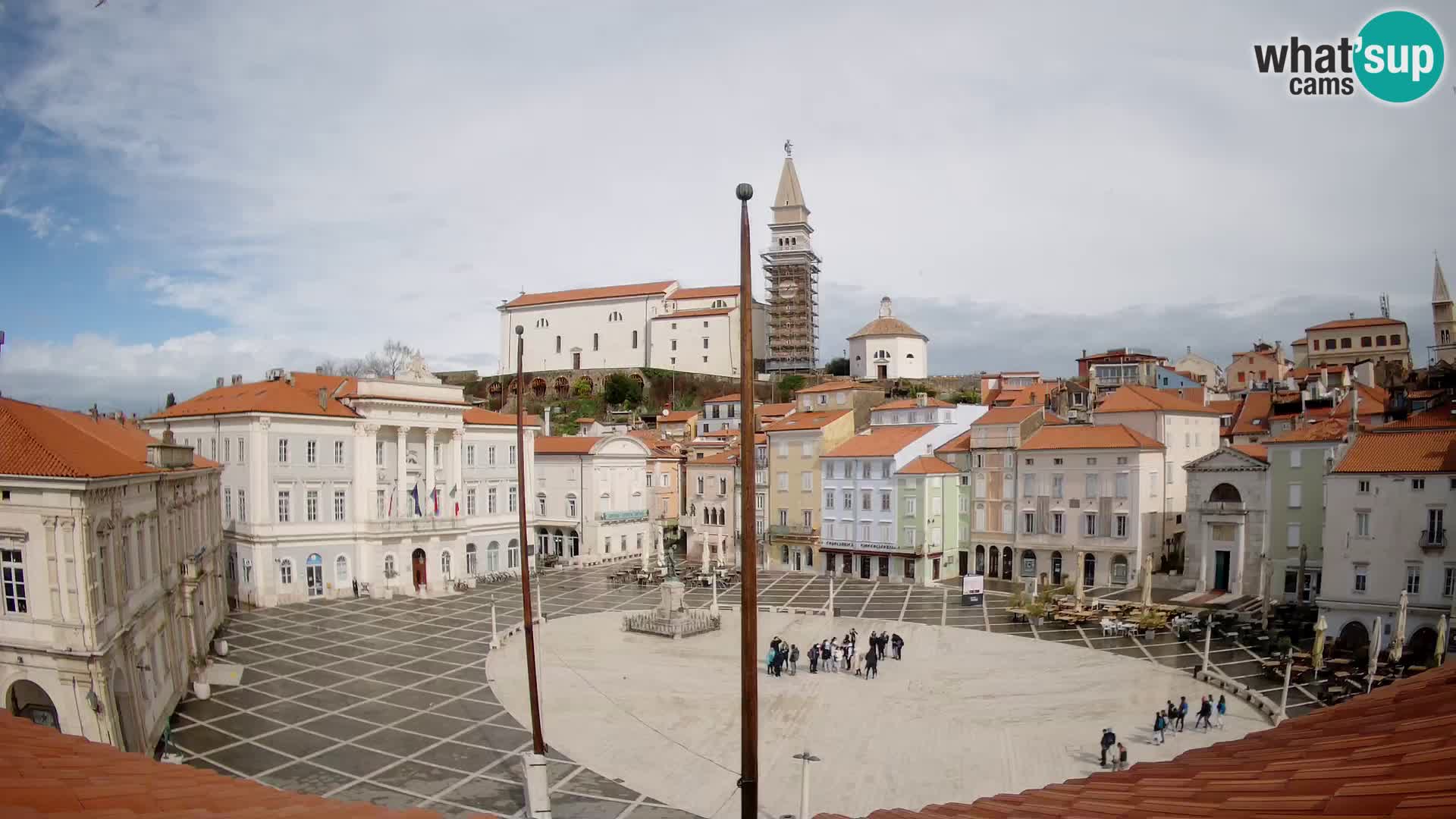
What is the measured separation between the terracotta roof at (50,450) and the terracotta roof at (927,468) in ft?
135

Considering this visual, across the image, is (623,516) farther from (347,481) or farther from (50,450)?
(50,450)

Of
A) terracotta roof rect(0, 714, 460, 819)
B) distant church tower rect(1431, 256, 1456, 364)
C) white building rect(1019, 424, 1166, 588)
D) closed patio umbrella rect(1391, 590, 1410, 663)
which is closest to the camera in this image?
terracotta roof rect(0, 714, 460, 819)

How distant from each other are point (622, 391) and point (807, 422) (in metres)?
48.6

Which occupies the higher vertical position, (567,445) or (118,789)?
(118,789)

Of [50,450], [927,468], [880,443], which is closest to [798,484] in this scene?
[880,443]

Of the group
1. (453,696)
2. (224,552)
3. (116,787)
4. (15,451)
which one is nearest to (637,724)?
(453,696)

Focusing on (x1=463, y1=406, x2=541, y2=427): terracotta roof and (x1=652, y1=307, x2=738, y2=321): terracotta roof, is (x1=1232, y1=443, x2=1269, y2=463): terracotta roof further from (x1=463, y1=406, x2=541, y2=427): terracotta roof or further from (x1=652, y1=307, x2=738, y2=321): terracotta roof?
(x1=652, y1=307, x2=738, y2=321): terracotta roof

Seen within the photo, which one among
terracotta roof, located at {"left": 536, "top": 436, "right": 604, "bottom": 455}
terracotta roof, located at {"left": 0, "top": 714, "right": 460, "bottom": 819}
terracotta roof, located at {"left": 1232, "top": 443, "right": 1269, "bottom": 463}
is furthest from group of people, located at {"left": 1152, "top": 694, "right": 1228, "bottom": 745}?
terracotta roof, located at {"left": 536, "top": 436, "right": 604, "bottom": 455}

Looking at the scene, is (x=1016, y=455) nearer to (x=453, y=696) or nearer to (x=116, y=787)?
(x=453, y=696)

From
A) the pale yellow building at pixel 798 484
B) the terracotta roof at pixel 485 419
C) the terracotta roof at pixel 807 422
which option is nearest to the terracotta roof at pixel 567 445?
the terracotta roof at pixel 485 419

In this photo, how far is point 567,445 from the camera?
67000 mm

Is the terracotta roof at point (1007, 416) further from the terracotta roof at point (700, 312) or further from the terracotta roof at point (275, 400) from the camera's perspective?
the terracotta roof at point (700, 312)

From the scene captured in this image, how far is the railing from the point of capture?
113 ft

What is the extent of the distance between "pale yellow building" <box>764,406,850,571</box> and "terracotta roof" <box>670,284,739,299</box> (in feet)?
184
